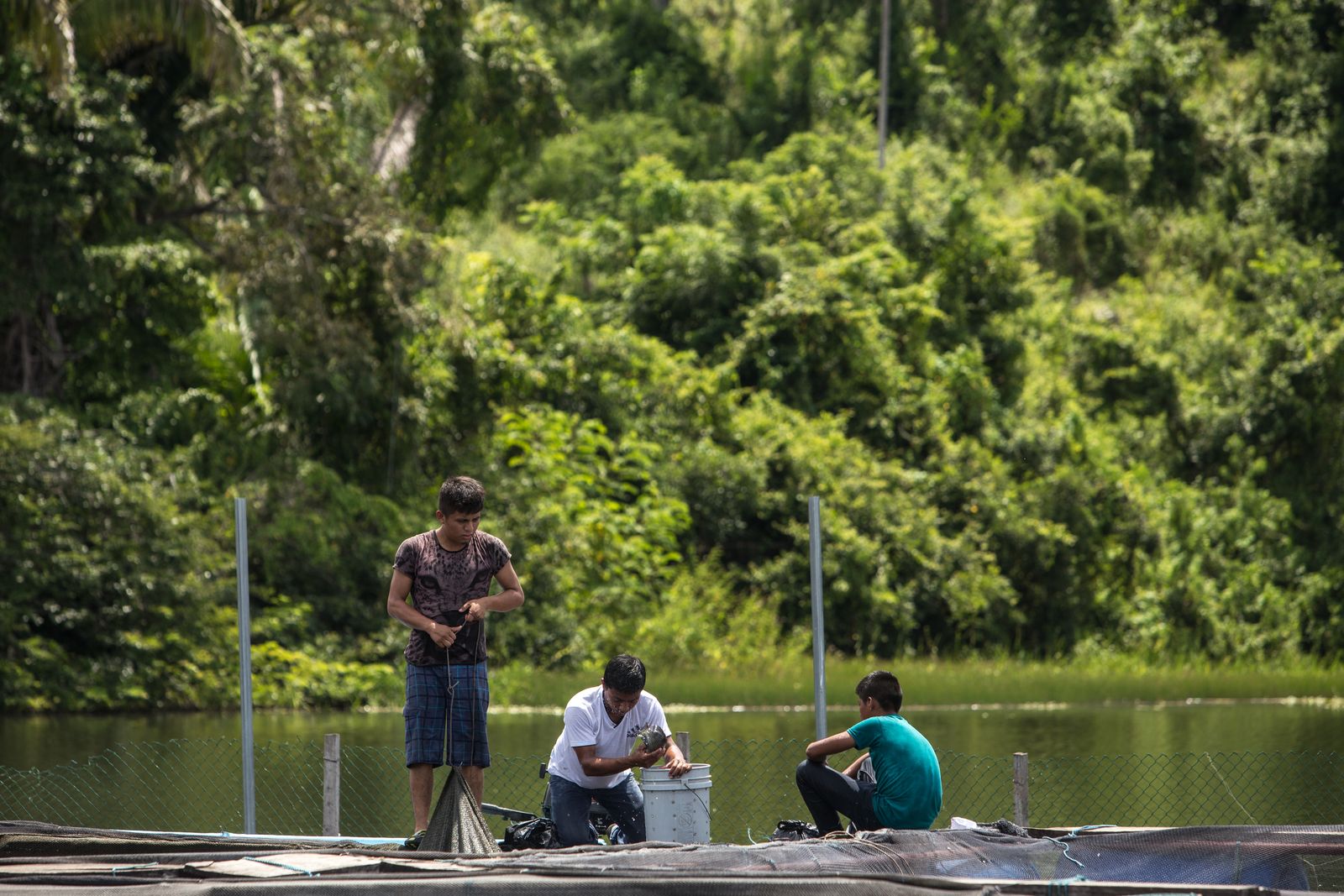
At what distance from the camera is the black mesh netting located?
5938 millimetres

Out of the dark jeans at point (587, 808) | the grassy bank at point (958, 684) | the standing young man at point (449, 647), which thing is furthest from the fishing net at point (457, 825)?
the grassy bank at point (958, 684)

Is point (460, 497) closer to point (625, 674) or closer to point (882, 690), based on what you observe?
point (625, 674)

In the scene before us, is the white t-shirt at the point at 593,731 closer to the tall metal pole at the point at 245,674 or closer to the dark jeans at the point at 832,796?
the dark jeans at the point at 832,796

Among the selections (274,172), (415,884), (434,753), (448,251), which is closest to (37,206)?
(274,172)

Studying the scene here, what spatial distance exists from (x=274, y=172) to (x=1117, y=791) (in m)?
14.6

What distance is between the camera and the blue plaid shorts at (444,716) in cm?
729

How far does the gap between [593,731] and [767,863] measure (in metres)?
1.53

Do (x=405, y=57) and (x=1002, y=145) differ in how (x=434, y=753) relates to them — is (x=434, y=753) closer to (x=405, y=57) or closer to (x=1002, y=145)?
(x=405, y=57)

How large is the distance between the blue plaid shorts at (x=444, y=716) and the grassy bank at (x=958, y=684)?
38.1 feet

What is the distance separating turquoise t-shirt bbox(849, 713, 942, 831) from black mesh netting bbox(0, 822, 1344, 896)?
361mm

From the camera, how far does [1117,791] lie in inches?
456

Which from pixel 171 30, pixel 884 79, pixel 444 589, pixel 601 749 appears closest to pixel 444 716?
pixel 444 589

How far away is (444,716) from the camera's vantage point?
24.0 feet

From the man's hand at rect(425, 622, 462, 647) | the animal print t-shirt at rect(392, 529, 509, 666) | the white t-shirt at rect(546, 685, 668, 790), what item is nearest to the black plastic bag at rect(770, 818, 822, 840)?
the white t-shirt at rect(546, 685, 668, 790)
